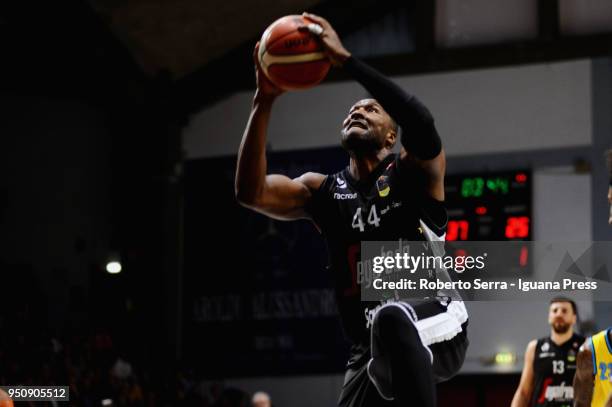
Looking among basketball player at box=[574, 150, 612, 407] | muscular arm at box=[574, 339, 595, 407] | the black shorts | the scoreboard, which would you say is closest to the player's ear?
the black shorts

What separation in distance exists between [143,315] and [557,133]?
6.59m

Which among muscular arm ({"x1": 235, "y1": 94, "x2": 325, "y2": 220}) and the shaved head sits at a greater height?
the shaved head

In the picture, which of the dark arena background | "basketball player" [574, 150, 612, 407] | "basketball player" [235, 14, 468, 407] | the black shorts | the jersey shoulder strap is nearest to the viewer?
"basketball player" [235, 14, 468, 407]

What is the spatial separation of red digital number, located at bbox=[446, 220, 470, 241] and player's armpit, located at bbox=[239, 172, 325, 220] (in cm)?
767

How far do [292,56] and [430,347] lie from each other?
126 centimetres

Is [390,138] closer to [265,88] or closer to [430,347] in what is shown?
[265,88]

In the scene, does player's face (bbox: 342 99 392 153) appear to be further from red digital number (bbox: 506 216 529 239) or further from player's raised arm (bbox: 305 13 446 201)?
red digital number (bbox: 506 216 529 239)

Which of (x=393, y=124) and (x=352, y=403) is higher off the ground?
(x=393, y=124)

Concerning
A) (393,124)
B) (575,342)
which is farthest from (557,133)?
(393,124)

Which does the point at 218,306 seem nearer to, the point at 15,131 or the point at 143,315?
the point at 143,315

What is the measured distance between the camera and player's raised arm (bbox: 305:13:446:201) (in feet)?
12.6

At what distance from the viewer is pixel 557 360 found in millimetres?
9023

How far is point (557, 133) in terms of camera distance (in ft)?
44.1

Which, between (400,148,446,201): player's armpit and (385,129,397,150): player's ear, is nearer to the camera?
(400,148,446,201): player's armpit
